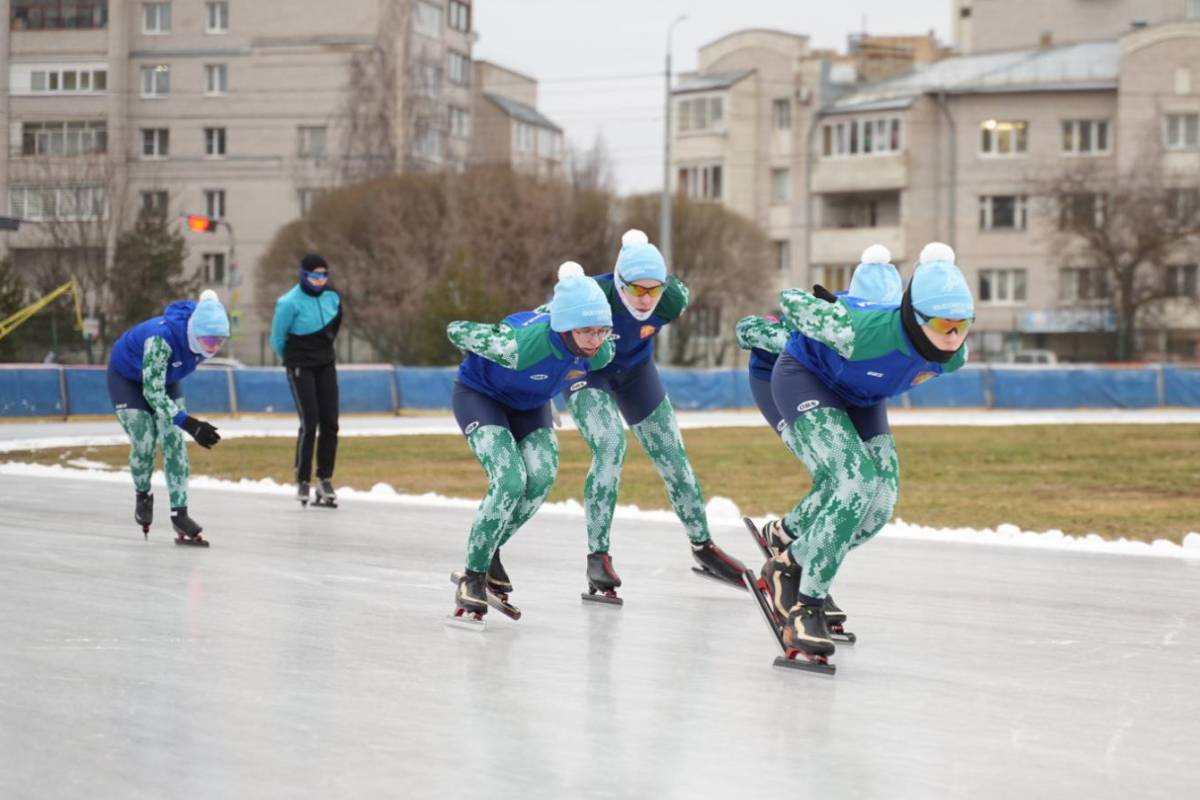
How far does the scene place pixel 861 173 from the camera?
74.2 m

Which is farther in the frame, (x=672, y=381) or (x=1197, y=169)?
(x=1197, y=169)

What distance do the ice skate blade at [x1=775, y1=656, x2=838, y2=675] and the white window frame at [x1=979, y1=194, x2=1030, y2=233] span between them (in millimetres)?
66014

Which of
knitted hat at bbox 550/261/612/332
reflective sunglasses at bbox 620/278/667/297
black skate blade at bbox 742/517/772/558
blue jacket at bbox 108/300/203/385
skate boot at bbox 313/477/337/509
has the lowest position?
skate boot at bbox 313/477/337/509

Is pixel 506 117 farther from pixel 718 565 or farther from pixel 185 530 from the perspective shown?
pixel 718 565

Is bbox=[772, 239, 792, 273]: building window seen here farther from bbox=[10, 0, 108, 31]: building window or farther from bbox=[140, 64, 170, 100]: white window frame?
bbox=[10, 0, 108, 31]: building window

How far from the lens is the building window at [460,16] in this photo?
7781cm

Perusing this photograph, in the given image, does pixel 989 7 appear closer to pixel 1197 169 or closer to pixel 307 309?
pixel 1197 169

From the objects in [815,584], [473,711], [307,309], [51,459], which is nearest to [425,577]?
[815,584]

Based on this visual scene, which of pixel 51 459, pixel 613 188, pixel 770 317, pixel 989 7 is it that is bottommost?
pixel 51 459

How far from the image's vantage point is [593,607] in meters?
9.12

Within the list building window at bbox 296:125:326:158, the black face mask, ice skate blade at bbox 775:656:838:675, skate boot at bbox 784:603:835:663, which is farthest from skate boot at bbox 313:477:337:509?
building window at bbox 296:125:326:158

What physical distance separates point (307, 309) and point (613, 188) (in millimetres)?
48204

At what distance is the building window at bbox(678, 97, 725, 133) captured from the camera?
79.1m

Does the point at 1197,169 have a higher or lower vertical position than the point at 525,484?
higher
